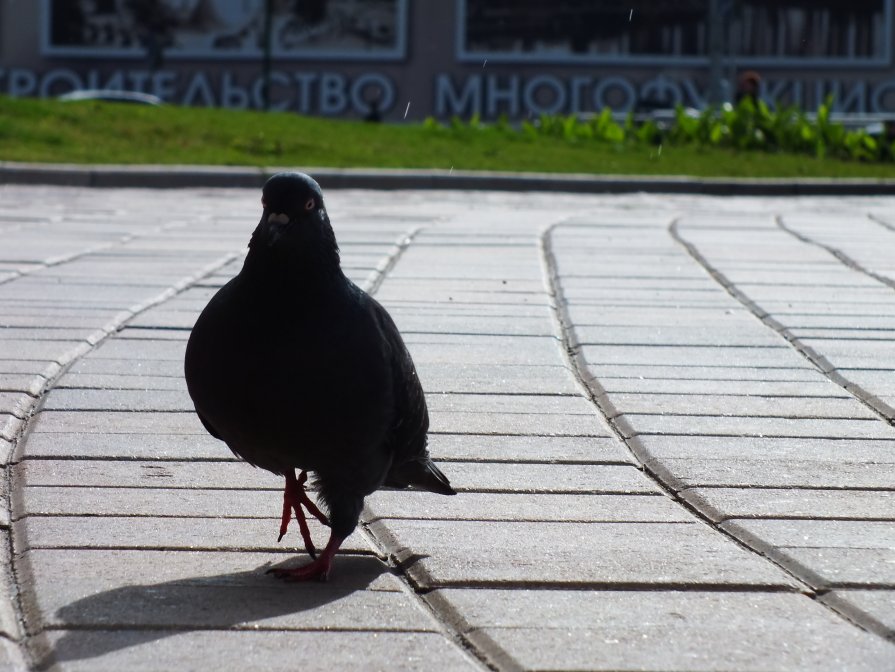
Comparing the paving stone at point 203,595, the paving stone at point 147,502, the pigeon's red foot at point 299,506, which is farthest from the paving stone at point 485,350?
the paving stone at point 203,595

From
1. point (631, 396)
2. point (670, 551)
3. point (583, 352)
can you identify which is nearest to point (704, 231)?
point (583, 352)

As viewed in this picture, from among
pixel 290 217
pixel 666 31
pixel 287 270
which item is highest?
pixel 290 217

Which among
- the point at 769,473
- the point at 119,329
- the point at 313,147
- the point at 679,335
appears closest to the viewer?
the point at 769,473

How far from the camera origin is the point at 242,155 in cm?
1510

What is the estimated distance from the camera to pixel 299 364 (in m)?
2.90

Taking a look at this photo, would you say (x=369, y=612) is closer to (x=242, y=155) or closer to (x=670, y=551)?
(x=670, y=551)

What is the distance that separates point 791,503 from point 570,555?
2.39 ft

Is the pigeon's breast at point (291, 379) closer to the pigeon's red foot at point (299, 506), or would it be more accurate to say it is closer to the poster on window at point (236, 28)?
the pigeon's red foot at point (299, 506)

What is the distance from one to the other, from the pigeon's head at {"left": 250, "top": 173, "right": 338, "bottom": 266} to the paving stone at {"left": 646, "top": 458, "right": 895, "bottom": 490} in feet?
4.36

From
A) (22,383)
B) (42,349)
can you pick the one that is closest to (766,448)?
(22,383)

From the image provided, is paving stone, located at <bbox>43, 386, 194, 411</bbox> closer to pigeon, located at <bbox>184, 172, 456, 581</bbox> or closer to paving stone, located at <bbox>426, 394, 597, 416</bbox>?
paving stone, located at <bbox>426, 394, 597, 416</bbox>

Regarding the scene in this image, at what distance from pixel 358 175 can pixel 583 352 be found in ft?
26.1

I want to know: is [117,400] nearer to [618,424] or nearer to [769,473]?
[618,424]

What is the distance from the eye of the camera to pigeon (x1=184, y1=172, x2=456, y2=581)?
2.90 metres
